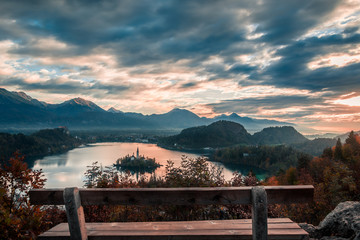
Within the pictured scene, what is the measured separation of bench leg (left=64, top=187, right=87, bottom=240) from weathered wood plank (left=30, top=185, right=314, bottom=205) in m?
0.09

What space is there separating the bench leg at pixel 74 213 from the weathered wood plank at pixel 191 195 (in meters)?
0.09

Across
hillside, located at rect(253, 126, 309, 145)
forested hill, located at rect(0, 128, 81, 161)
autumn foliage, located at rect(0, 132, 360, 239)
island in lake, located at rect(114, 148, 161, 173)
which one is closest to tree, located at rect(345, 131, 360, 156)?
autumn foliage, located at rect(0, 132, 360, 239)

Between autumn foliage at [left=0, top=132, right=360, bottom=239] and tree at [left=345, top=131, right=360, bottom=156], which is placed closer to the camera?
autumn foliage at [left=0, top=132, right=360, bottom=239]

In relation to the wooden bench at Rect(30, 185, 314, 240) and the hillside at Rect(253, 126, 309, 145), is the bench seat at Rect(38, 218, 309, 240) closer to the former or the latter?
the wooden bench at Rect(30, 185, 314, 240)

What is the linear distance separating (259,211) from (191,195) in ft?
2.37

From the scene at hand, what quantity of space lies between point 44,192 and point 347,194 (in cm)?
1163

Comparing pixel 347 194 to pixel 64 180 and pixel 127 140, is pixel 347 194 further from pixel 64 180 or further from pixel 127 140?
pixel 127 140

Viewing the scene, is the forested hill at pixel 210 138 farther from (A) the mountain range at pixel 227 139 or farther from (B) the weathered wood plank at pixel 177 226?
(B) the weathered wood plank at pixel 177 226

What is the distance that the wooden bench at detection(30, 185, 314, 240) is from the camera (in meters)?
2.37

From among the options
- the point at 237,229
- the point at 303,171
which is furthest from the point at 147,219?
the point at 303,171

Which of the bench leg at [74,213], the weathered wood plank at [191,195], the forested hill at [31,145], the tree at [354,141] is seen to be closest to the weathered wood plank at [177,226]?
the bench leg at [74,213]

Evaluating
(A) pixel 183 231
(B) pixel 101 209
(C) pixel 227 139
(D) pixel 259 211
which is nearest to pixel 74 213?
(A) pixel 183 231

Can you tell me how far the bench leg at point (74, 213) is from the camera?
239 cm

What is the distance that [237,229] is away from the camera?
2.69 m
